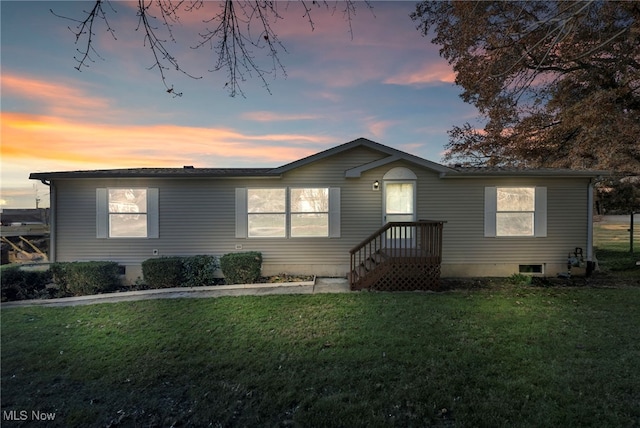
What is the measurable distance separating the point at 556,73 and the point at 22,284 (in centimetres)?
1605

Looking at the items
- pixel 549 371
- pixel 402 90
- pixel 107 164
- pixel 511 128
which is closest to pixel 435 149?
pixel 511 128

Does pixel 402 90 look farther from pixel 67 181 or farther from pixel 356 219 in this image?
pixel 67 181

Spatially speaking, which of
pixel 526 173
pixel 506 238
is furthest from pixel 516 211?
pixel 526 173

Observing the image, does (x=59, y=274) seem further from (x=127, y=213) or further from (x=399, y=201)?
(x=399, y=201)

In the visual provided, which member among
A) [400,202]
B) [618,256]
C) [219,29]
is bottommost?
[618,256]

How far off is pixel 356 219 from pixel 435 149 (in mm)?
8661

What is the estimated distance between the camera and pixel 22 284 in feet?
23.2

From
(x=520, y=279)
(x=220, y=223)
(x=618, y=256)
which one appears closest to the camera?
(x=520, y=279)

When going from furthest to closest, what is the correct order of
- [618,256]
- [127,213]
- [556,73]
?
[618,256], [556,73], [127,213]

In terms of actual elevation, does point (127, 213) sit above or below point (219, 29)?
below

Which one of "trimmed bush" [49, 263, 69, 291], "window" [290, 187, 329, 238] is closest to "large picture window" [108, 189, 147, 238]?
"trimmed bush" [49, 263, 69, 291]

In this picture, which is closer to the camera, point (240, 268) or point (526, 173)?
point (240, 268)

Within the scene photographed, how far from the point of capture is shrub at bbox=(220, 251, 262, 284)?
25.6 ft

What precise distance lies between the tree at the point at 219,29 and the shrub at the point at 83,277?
663 cm
